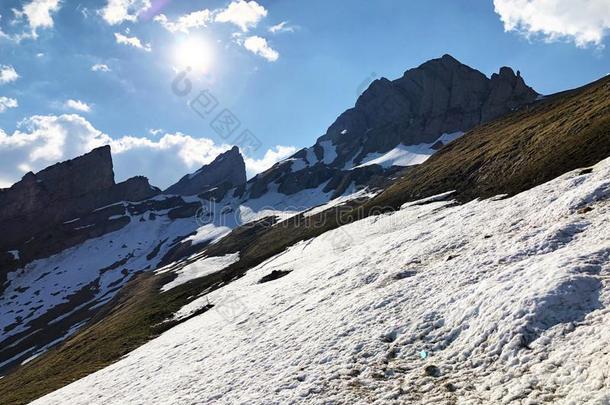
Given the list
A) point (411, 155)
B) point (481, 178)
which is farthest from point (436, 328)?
point (411, 155)

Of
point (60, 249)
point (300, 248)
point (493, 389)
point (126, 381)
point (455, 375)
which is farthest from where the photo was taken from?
point (60, 249)

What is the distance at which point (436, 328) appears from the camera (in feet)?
50.8

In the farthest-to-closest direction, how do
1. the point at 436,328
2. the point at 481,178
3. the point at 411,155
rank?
the point at 411,155 < the point at 481,178 < the point at 436,328

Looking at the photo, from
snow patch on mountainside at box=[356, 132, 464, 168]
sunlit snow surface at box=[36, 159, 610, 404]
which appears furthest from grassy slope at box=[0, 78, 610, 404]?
snow patch on mountainside at box=[356, 132, 464, 168]

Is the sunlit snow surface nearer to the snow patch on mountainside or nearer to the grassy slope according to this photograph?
the grassy slope

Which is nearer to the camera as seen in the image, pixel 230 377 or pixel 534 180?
pixel 230 377

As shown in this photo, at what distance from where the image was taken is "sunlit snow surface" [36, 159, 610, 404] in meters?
11.7

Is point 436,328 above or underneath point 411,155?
underneath

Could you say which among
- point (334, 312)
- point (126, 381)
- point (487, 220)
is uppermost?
point (487, 220)

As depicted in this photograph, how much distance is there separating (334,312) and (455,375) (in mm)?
9326

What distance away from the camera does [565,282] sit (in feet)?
44.2

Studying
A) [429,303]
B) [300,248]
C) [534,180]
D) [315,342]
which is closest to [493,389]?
[429,303]

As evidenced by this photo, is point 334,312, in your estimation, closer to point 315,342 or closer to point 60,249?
point 315,342

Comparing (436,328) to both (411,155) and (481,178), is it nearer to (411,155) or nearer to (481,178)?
(481,178)
